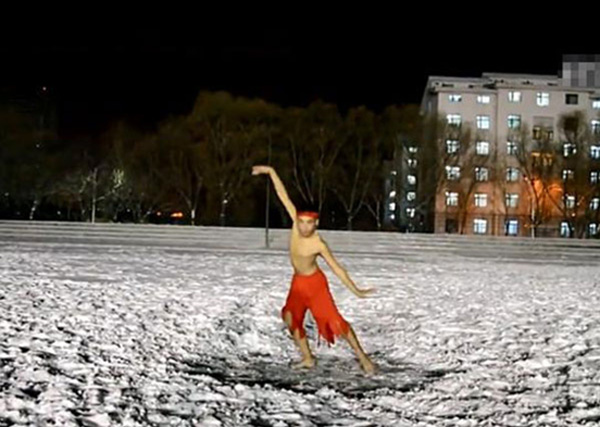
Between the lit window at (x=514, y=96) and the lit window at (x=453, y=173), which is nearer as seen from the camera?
the lit window at (x=453, y=173)

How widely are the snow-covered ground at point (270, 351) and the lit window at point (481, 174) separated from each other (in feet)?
130

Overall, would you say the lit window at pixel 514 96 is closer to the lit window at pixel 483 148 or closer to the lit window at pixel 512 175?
the lit window at pixel 483 148

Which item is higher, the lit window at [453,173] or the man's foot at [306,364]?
the lit window at [453,173]

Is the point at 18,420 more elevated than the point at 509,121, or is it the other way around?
the point at 509,121

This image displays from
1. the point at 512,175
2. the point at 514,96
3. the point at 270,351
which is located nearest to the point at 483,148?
the point at 512,175

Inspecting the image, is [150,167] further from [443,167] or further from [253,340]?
[253,340]

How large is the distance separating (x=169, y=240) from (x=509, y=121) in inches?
1774

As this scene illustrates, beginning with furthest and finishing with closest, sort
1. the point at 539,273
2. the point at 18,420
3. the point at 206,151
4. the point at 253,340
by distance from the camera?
the point at 206,151 → the point at 539,273 → the point at 253,340 → the point at 18,420

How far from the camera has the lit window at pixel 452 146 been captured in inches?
2067

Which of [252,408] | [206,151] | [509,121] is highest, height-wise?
[509,121]

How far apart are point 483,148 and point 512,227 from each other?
7333 mm

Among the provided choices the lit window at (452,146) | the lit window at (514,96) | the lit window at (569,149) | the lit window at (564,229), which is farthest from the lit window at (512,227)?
the lit window at (514,96)

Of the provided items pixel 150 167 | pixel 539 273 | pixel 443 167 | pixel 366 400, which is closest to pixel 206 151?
pixel 150 167

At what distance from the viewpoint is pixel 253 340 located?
8609mm
